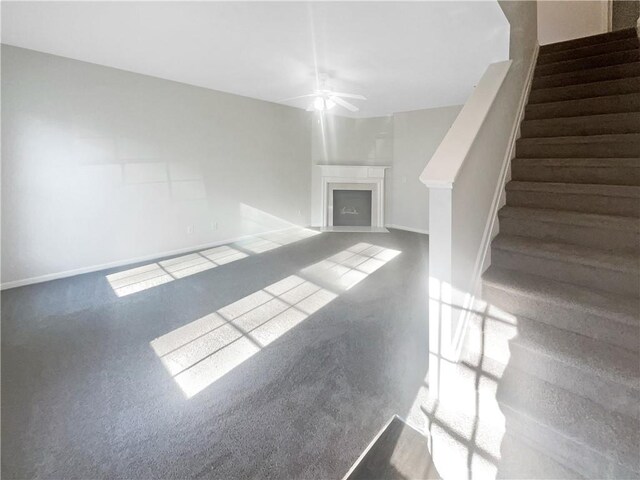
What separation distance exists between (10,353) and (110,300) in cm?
94

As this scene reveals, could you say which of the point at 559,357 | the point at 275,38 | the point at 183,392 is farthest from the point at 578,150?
the point at 183,392

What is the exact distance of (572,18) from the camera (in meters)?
4.51

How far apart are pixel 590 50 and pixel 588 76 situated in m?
0.64

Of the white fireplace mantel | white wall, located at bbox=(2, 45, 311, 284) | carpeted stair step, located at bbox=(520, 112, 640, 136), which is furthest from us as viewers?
the white fireplace mantel

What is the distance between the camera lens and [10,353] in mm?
2244

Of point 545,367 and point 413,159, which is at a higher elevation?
point 413,159

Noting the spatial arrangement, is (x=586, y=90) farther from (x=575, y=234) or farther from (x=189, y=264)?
(x=189, y=264)

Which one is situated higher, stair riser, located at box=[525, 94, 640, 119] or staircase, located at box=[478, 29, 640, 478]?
stair riser, located at box=[525, 94, 640, 119]

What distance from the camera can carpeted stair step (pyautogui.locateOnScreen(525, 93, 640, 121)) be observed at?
2.27 m

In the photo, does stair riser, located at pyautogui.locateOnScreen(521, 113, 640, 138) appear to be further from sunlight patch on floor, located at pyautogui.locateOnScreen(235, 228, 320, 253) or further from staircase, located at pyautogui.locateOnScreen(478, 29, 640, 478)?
sunlight patch on floor, located at pyautogui.locateOnScreen(235, 228, 320, 253)

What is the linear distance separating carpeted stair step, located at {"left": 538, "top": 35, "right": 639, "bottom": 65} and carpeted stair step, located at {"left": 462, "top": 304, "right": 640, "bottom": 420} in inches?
121

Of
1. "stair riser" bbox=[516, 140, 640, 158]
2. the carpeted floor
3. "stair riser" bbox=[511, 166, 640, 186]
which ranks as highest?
"stair riser" bbox=[516, 140, 640, 158]

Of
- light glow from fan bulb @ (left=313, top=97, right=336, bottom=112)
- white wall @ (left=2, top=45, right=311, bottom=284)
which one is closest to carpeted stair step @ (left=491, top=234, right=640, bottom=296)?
light glow from fan bulb @ (left=313, top=97, right=336, bottom=112)

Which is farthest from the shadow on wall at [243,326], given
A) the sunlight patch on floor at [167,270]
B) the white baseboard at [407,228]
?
the white baseboard at [407,228]
